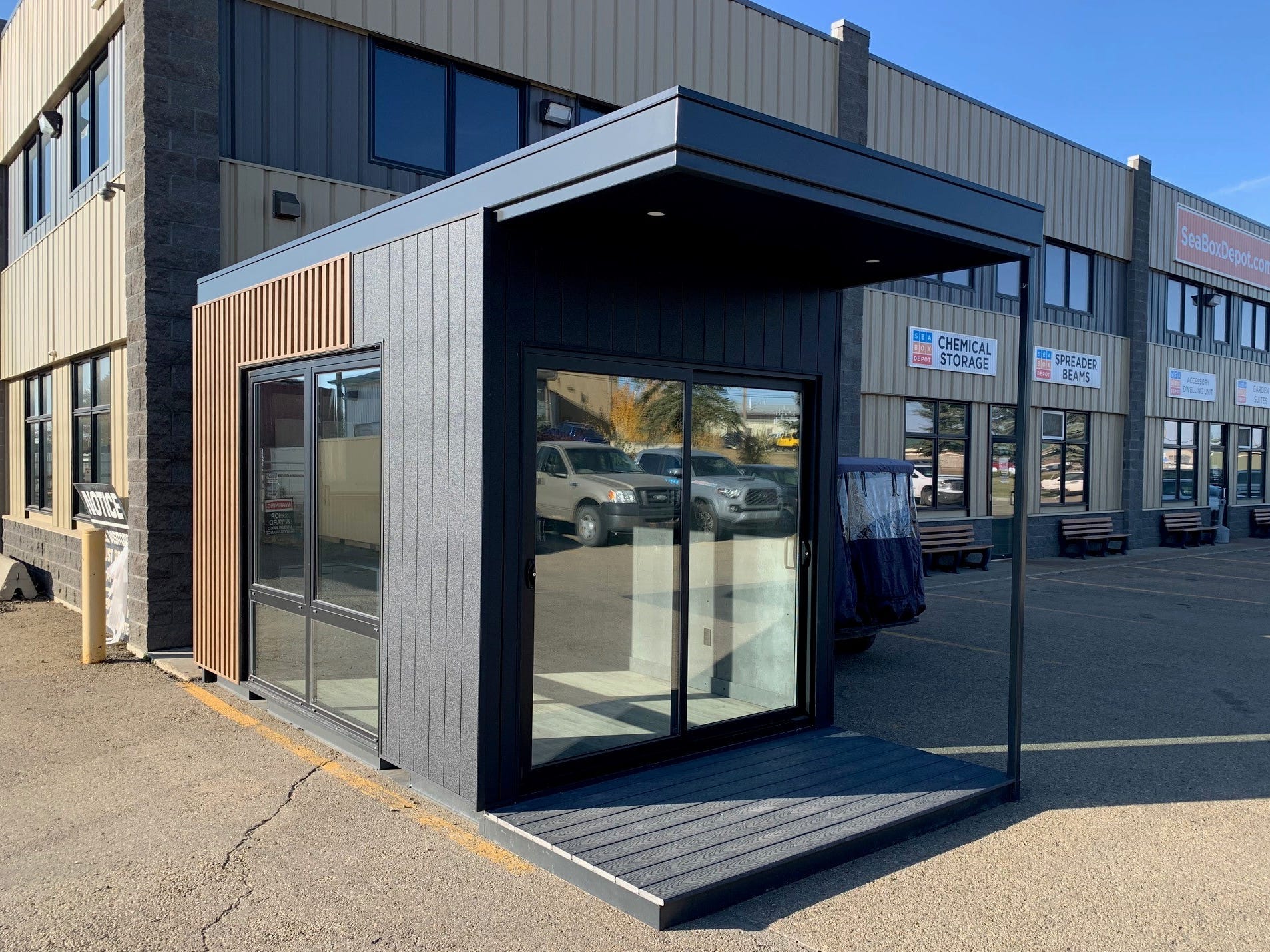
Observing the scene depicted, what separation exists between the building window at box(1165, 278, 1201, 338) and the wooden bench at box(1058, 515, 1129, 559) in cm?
531

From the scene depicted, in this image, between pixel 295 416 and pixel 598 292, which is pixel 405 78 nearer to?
pixel 295 416

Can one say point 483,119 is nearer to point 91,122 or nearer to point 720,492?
point 91,122

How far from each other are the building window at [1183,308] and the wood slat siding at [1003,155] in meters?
2.64

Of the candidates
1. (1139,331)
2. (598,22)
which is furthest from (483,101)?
(1139,331)

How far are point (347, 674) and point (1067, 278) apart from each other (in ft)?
56.8

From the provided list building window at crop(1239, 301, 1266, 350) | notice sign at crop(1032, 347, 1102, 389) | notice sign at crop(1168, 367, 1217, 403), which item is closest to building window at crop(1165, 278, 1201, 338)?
notice sign at crop(1168, 367, 1217, 403)

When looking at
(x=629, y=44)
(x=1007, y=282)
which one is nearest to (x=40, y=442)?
(x=629, y=44)

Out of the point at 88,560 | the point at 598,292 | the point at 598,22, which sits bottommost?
the point at 88,560

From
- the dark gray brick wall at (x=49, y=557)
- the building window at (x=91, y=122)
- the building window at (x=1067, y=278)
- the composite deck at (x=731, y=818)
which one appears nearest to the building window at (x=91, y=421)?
the dark gray brick wall at (x=49, y=557)

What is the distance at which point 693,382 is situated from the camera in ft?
19.0

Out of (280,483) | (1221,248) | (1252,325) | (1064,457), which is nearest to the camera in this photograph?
(280,483)

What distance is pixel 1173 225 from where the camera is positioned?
21.6 metres

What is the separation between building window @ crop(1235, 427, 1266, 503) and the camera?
25172 mm

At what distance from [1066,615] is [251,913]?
10.4m
